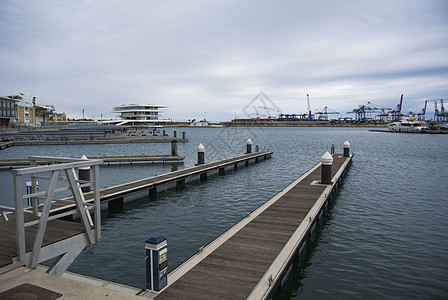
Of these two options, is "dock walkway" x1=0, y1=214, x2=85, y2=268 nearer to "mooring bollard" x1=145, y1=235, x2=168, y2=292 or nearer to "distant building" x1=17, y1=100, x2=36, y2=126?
"mooring bollard" x1=145, y1=235, x2=168, y2=292

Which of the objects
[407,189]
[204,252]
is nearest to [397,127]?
[407,189]

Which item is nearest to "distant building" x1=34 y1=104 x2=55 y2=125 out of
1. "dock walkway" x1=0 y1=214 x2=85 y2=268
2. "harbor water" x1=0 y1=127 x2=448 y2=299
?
"harbor water" x1=0 y1=127 x2=448 y2=299

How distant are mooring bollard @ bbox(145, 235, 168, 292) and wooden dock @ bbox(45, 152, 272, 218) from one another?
7.87m

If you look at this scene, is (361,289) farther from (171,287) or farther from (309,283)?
(171,287)

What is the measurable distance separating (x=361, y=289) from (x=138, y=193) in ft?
43.6

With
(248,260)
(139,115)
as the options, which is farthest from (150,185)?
(139,115)

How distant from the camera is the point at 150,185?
19.7 m

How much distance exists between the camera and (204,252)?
881cm

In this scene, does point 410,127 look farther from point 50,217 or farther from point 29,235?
point 29,235

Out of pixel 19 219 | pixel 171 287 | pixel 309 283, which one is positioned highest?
pixel 19 219

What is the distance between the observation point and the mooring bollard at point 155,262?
663 centimetres

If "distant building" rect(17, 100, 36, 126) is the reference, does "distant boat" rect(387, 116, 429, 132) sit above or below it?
below

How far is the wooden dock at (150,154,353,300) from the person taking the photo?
683 cm

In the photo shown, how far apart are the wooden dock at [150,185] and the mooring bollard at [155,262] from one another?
310 inches
